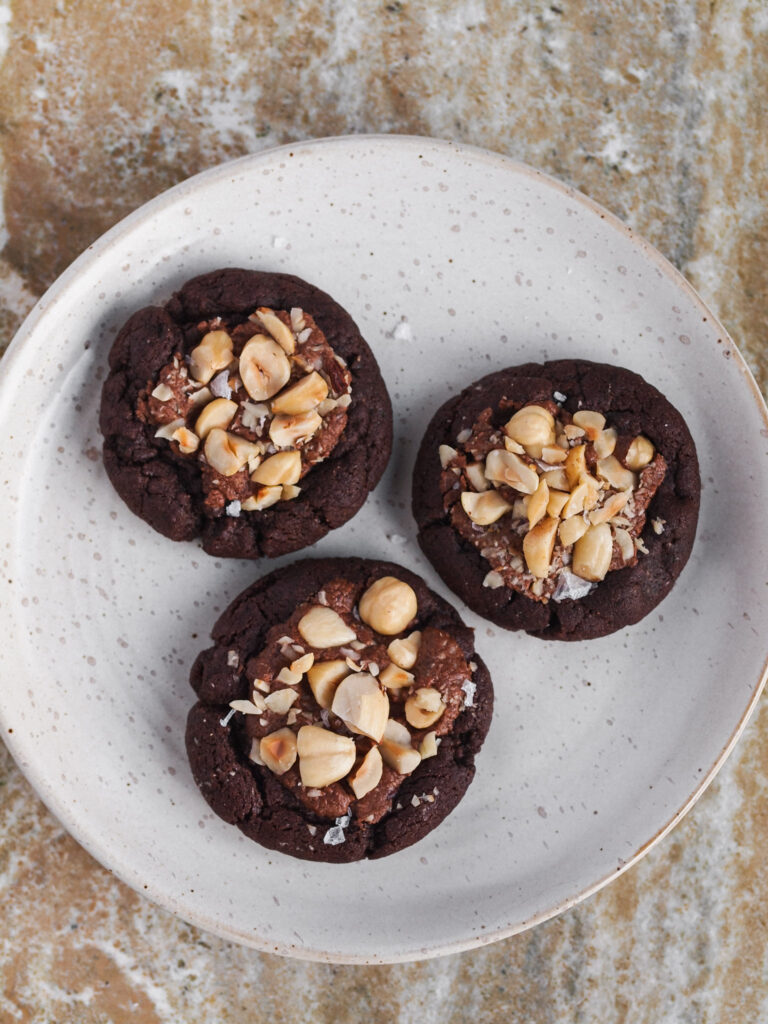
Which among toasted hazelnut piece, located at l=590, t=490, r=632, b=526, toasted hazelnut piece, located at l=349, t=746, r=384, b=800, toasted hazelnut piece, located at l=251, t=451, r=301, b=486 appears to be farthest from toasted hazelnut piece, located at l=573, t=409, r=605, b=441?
toasted hazelnut piece, located at l=349, t=746, r=384, b=800

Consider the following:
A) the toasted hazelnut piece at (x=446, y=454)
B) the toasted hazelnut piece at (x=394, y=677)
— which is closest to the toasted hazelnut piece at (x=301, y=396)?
the toasted hazelnut piece at (x=446, y=454)

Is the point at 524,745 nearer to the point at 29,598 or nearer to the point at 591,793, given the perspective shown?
the point at 591,793

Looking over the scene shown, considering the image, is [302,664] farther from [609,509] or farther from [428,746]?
[609,509]

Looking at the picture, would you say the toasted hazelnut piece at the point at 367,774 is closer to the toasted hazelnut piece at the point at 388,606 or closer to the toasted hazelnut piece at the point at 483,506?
the toasted hazelnut piece at the point at 388,606

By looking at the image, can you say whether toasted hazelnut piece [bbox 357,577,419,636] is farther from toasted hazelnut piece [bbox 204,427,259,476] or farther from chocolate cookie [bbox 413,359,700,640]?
toasted hazelnut piece [bbox 204,427,259,476]

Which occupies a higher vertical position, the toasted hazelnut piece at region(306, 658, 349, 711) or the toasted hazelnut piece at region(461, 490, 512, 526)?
the toasted hazelnut piece at region(461, 490, 512, 526)

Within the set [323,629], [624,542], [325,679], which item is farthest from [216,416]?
[624,542]

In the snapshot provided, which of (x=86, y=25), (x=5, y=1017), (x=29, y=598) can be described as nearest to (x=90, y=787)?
(x=29, y=598)
